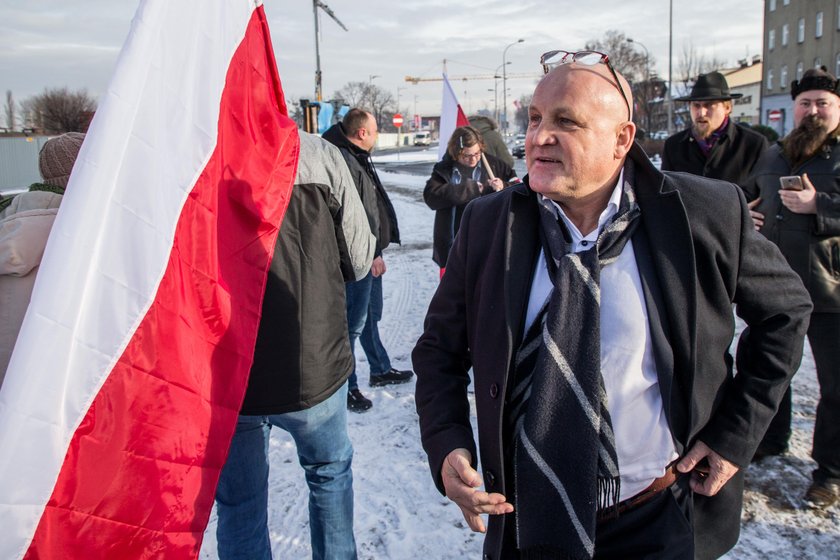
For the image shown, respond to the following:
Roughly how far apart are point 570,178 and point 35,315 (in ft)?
4.54

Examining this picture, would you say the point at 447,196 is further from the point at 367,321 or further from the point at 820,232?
the point at 820,232

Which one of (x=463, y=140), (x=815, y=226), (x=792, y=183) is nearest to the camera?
(x=792, y=183)

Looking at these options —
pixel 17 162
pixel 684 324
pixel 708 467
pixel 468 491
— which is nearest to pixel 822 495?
pixel 708 467

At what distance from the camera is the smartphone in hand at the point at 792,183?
3391 mm

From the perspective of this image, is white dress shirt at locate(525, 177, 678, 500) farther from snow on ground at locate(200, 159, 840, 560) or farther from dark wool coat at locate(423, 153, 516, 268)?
dark wool coat at locate(423, 153, 516, 268)

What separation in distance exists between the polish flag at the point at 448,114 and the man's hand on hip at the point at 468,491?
540 centimetres

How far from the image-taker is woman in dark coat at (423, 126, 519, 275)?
5328 millimetres

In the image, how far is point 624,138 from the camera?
186 cm

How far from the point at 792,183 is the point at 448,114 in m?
4.24

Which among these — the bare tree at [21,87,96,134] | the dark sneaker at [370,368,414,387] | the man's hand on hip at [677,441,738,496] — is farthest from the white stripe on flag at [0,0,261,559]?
the bare tree at [21,87,96,134]

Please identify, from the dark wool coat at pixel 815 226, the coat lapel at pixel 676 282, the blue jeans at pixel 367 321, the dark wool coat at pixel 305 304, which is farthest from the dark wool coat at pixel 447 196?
the coat lapel at pixel 676 282

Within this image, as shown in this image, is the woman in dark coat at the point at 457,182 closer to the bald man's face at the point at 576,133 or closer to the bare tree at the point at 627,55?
the bald man's face at the point at 576,133

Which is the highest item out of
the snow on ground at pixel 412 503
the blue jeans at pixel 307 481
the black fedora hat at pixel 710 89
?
the black fedora hat at pixel 710 89

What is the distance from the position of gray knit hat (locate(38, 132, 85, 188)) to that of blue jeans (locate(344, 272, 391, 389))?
8.56 ft
